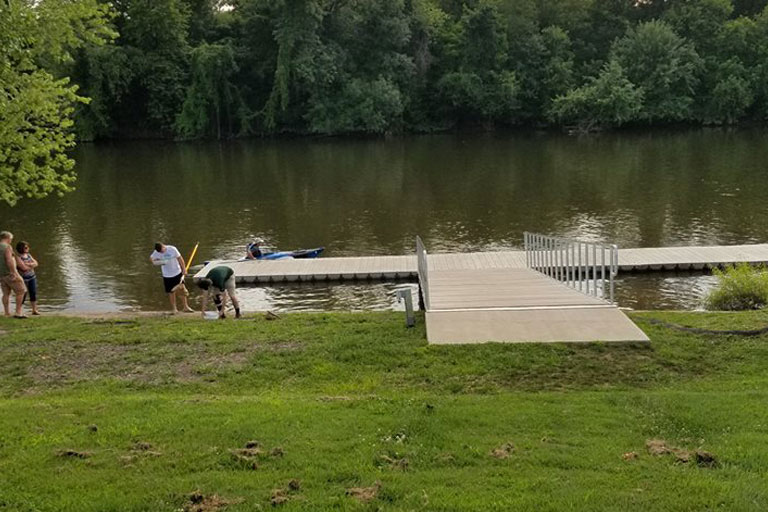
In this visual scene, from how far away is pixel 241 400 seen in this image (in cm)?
727

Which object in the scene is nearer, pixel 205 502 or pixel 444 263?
pixel 205 502

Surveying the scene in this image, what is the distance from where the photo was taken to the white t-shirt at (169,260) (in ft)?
44.9

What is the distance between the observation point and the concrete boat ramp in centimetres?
912

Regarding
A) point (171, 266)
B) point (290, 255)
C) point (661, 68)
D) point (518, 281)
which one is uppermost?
point (661, 68)

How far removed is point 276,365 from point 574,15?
214ft

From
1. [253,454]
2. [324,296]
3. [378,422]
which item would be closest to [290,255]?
[324,296]

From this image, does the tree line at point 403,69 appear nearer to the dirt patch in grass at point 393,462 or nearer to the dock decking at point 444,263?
the dock decking at point 444,263

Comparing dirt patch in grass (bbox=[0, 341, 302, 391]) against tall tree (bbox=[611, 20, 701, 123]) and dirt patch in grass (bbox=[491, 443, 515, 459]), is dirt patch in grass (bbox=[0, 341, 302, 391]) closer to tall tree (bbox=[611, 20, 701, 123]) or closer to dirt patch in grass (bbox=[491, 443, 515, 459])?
dirt patch in grass (bbox=[491, 443, 515, 459])

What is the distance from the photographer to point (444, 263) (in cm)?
1941

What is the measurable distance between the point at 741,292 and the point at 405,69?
5248cm

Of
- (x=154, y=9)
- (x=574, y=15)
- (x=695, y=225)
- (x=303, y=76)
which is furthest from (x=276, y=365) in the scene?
(x=574, y=15)

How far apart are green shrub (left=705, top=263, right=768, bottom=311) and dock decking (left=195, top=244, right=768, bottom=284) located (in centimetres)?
499

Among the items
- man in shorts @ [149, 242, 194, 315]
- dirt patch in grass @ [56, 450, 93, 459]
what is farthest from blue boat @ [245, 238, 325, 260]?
dirt patch in grass @ [56, 450, 93, 459]

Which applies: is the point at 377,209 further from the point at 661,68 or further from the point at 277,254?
the point at 661,68
